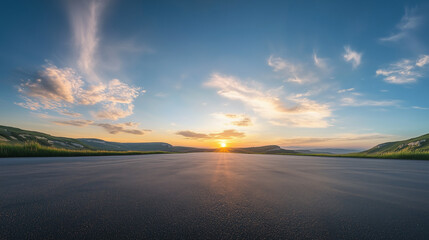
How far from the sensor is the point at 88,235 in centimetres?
196

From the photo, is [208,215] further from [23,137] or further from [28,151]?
[23,137]

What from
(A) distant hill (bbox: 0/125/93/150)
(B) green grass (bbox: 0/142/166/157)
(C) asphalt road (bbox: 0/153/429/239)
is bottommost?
(C) asphalt road (bbox: 0/153/429/239)

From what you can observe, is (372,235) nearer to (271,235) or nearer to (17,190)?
(271,235)

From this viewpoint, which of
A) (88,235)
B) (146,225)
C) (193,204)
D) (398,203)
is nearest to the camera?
(88,235)

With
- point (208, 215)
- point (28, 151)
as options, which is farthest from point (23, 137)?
point (208, 215)

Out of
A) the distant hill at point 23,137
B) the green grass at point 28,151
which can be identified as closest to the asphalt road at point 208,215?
the green grass at point 28,151

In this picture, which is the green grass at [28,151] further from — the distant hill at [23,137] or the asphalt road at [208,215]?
the distant hill at [23,137]

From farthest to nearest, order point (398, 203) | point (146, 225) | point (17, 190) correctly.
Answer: point (17, 190)
point (398, 203)
point (146, 225)

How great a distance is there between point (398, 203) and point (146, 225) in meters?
5.20

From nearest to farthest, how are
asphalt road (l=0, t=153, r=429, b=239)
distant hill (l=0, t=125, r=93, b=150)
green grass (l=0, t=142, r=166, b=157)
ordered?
asphalt road (l=0, t=153, r=429, b=239) < green grass (l=0, t=142, r=166, b=157) < distant hill (l=0, t=125, r=93, b=150)

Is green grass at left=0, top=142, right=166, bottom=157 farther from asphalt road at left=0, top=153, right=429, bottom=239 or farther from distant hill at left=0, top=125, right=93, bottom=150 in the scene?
distant hill at left=0, top=125, right=93, bottom=150

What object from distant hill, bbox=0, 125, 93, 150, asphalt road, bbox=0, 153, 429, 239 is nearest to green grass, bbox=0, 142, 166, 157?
asphalt road, bbox=0, 153, 429, 239

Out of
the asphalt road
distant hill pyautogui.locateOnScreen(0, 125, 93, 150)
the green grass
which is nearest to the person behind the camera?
the asphalt road

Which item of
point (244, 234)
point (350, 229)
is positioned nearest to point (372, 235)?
point (350, 229)
